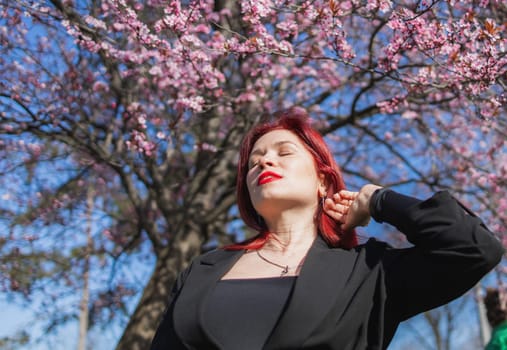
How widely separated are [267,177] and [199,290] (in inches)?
19.3

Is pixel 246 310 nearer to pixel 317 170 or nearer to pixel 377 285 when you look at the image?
pixel 377 285

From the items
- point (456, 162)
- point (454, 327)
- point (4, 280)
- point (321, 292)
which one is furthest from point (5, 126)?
point (454, 327)

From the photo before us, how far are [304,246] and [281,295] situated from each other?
1.02 ft

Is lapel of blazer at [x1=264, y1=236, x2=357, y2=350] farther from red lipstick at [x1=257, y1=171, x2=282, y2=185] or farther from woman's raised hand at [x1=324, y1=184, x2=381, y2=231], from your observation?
red lipstick at [x1=257, y1=171, x2=282, y2=185]

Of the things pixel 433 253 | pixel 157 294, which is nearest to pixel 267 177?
pixel 433 253

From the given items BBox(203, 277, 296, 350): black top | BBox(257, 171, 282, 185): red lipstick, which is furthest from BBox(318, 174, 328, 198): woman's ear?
BBox(203, 277, 296, 350): black top

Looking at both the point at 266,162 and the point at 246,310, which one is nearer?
the point at 246,310

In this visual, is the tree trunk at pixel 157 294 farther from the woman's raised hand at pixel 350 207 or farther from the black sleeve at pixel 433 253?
the black sleeve at pixel 433 253

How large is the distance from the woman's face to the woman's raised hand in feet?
0.32

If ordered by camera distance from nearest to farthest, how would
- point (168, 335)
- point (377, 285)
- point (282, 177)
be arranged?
point (377, 285)
point (168, 335)
point (282, 177)

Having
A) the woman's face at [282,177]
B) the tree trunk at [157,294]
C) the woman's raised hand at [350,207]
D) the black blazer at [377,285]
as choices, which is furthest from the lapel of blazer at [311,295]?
the tree trunk at [157,294]

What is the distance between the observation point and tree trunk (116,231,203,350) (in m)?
4.73

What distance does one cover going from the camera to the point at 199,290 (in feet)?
5.87

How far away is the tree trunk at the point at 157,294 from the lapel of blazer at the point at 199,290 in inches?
112
